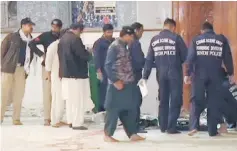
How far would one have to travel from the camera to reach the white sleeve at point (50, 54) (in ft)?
24.3

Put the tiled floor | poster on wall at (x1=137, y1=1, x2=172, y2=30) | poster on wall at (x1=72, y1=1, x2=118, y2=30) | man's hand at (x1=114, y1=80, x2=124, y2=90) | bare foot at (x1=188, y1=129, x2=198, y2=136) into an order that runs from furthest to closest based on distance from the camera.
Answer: poster on wall at (x1=72, y1=1, x2=118, y2=30), poster on wall at (x1=137, y1=1, x2=172, y2=30), bare foot at (x1=188, y1=129, x2=198, y2=136), man's hand at (x1=114, y1=80, x2=124, y2=90), the tiled floor

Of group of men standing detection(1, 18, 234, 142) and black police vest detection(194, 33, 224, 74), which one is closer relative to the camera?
group of men standing detection(1, 18, 234, 142)

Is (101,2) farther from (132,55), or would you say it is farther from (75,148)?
(75,148)

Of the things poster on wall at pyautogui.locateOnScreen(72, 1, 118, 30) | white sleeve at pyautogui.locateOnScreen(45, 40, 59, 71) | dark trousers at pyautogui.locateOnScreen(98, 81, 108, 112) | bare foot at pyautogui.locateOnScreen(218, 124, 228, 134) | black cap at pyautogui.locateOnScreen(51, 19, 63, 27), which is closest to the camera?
bare foot at pyautogui.locateOnScreen(218, 124, 228, 134)

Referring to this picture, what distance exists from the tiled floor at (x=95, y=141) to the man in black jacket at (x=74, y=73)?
28cm

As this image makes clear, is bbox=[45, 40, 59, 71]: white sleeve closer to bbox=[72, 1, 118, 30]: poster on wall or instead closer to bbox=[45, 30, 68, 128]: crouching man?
bbox=[45, 30, 68, 128]: crouching man

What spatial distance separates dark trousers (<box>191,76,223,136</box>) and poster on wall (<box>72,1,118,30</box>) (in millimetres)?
3930

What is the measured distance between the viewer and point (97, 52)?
301 inches

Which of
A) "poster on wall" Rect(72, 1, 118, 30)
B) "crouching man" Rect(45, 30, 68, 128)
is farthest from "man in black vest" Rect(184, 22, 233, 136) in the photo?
"poster on wall" Rect(72, 1, 118, 30)

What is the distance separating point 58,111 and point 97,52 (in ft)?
3.33

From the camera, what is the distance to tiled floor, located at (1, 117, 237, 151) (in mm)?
5738

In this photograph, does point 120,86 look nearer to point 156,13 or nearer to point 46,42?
point 46,42

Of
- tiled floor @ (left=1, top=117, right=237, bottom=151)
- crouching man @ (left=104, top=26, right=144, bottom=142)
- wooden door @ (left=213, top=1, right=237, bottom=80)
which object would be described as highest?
wooden door @ (left=213, top=1, right=237, bottom=80)

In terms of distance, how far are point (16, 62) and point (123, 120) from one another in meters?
2.19
